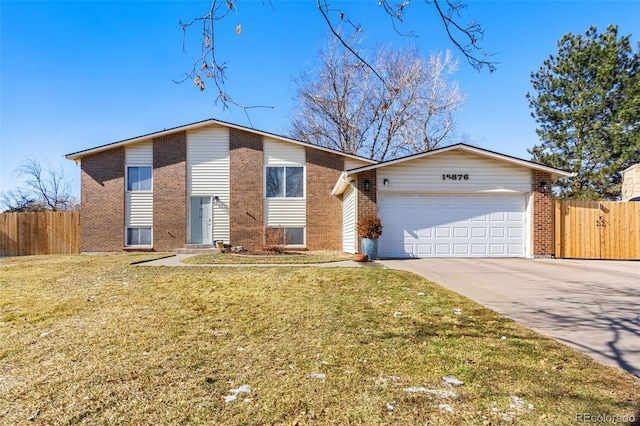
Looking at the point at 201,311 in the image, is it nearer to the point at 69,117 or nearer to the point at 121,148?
the point at 69,117

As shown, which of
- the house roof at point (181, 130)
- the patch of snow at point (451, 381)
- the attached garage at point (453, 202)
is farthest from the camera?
the house roof at point (181, 130)

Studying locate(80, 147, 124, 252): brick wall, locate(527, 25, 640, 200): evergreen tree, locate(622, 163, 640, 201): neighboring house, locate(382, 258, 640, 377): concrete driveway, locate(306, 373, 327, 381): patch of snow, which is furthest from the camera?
locate(527, 25, 640, 200): evergreen tree

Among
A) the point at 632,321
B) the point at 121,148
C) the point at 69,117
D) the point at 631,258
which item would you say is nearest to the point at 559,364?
the point at 632,321

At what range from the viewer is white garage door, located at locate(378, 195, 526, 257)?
11.7 metres

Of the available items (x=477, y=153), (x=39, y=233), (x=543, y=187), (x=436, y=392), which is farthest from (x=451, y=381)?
(x=39, y=233)

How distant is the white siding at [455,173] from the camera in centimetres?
1167

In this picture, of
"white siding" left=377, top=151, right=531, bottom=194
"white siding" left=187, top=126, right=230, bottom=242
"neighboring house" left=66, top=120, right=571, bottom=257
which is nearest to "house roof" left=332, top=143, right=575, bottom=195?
"white siding" left=377, top=151, right=531, bottom=194

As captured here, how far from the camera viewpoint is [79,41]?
600 cm

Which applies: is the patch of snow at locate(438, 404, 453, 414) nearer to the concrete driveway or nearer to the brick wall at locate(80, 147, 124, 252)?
the concrete driveway

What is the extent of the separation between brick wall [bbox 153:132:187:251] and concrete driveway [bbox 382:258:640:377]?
10392 millimetres

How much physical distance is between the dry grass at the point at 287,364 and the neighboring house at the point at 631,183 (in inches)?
692

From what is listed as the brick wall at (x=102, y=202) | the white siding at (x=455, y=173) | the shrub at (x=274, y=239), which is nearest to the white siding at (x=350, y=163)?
the white siding at (x=455, y=173)

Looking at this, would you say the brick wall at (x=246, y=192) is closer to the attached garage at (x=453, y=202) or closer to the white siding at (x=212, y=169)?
the white siding at (x=212, y=169)

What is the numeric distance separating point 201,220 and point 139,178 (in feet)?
10.7
